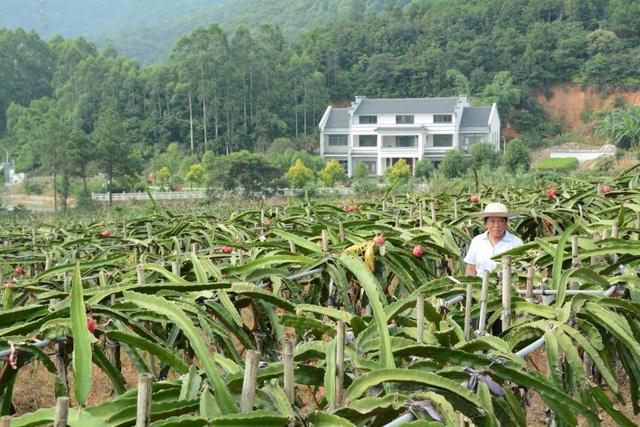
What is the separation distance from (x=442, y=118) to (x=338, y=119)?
589 centimetres

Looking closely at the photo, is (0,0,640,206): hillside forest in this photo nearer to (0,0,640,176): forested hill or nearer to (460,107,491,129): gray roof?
(0,0,640,176): forested hill

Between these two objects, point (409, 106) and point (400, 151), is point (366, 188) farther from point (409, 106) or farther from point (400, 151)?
point (409, 106)

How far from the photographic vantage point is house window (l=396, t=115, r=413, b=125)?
1531 inches

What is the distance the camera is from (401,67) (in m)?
50.4

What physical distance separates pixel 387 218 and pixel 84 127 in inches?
1693

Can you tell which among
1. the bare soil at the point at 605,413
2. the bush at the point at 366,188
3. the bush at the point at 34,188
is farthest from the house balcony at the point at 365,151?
the bare soil at the point at 605,413

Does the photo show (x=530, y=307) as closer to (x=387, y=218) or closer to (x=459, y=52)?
(x=387, y=218)

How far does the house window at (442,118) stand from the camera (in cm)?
3828

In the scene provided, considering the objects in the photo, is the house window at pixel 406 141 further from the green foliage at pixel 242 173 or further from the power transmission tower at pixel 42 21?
the power transmission tower at pixel 42 21

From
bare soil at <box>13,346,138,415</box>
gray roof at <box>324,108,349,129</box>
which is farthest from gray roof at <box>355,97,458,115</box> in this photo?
bare soil at <box>13,346,138,415</box>

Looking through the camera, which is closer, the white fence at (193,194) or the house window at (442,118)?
the white fence at (193,194)

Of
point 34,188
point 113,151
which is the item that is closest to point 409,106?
point 113,151

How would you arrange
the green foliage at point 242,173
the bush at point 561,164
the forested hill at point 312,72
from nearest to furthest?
the green foliage at point 242,173 < the bush at point 561,164 < the forested hill at point 312,72

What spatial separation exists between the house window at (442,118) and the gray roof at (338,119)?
4.76 m
